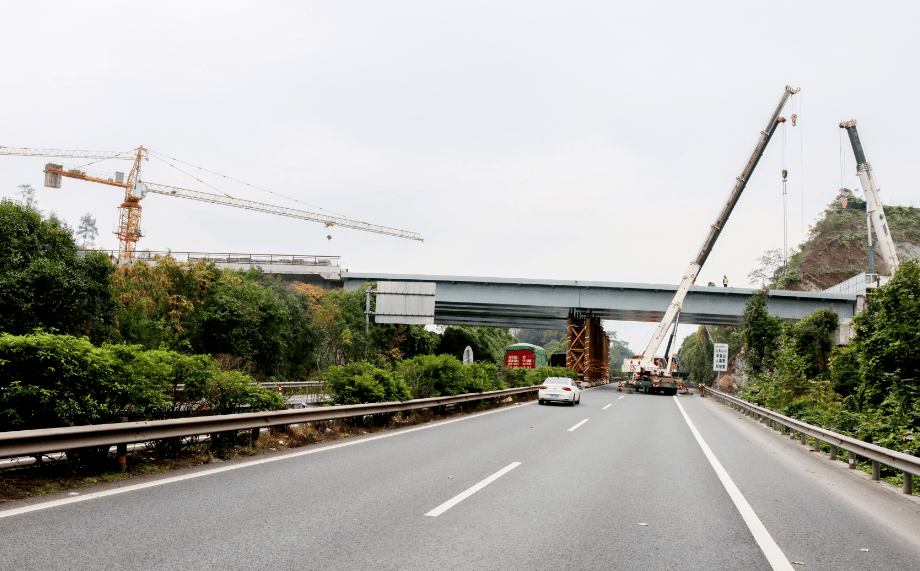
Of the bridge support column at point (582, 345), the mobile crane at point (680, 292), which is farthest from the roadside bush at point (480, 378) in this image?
the bridge support column at point (582, 345)

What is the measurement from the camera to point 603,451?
11883 mm

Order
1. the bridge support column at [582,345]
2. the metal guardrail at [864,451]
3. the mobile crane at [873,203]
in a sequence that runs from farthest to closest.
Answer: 1. the bridge support column at [582,345]
2. the mobile crane at [873,203]
3. the metal guardrail at [864,451]

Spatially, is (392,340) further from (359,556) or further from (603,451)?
(359,556)

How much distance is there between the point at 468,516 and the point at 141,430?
4287 millimetres

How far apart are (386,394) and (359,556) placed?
10797 millimetres

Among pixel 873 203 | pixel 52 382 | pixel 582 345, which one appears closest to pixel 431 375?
pixel 52 382

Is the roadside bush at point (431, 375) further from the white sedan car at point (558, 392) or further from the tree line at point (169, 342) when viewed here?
the white sedan car at point (558, 392)

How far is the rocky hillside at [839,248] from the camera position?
7275 cm

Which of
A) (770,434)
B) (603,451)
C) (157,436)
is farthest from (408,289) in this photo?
(157,436)

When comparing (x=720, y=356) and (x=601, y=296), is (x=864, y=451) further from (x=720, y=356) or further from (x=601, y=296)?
(x=601, y=296)

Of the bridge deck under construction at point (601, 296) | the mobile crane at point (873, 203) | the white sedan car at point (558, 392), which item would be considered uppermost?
the mobile crane at point (873, 203)

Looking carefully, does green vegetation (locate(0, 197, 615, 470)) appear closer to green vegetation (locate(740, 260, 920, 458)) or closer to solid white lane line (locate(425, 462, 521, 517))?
solid white lane line (locate(425, 462, 521, 517))

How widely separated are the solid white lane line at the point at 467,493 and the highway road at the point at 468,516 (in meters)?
0.06

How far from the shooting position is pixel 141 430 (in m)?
7.66
